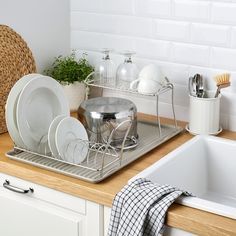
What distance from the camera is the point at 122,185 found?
5.64 feet

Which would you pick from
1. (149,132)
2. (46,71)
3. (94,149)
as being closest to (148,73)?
(149,132)

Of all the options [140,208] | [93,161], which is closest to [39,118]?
[93,161]

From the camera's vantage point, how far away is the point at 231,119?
219 centimetres

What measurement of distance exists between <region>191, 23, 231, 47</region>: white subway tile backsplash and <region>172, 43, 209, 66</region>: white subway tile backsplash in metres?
0.03

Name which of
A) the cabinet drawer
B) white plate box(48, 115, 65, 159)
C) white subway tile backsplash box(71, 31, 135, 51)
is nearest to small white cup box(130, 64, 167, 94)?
white subway tile backsplash box(71, 31, 135, 51)

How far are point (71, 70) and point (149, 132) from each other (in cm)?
44

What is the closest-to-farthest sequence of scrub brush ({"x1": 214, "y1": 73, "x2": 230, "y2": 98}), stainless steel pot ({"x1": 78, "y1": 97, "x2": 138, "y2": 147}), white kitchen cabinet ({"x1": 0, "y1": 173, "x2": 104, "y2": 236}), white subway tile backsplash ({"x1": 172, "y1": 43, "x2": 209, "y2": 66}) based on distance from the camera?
white kitchen cabinet ({"x1": 0, "y1": 173, "x2": 104, "y2": 236}) → stainless steel pot ({"x1": 78, "y1": 97, "x2": 138, "y2": 147}) → scrub brush ({"x1": 214, "y1": 73, "x2": 230, "y2": 98}) → white subway tile backsplash ({"x1": 172, "y1": 43, "x2": 209, "y2": 66})

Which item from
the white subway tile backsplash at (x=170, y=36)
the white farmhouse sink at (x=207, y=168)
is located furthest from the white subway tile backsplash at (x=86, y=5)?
the white farmhouse sink at (x=207, y=168)

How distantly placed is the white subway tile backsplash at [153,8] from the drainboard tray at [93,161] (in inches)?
18.3

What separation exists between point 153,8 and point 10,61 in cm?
58

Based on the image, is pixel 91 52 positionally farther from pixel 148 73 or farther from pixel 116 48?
pixel 148 73

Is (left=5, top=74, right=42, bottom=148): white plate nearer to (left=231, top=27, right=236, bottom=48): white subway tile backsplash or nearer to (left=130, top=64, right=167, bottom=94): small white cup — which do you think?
(left=130, top=64, right=167, bottom=94): small white cup

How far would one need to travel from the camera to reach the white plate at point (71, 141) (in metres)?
1.85

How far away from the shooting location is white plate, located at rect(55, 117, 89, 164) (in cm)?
185
